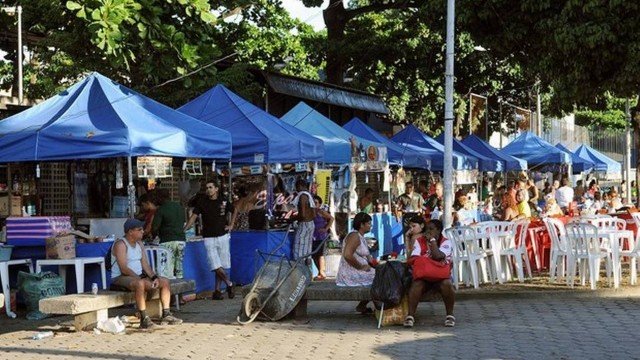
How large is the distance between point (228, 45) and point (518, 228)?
13.7m

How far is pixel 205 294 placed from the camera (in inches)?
611

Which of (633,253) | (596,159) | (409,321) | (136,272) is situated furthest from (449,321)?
(596,159)

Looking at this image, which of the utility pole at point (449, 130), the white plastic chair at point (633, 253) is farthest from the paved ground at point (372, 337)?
the utility pole at point (449, 130)

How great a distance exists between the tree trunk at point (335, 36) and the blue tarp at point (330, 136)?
11.4 metres

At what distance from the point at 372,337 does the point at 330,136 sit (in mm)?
10114

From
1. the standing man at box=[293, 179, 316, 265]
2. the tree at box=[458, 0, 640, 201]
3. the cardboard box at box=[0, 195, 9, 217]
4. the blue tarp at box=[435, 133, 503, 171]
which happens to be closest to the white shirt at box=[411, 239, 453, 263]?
the standing man at box=[293, 179, 316, 265]

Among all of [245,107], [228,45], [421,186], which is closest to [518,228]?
[245,107]

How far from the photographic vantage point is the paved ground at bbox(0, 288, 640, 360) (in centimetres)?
998

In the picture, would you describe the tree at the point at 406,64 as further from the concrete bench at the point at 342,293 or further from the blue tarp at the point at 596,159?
the concrete bench at the point at 342,293

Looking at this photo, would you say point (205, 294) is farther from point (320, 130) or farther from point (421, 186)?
point (421, 186)

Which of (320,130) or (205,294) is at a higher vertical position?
(320,130)

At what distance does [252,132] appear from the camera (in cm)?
1692

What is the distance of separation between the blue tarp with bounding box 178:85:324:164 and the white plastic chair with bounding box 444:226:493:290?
3044 millimetres

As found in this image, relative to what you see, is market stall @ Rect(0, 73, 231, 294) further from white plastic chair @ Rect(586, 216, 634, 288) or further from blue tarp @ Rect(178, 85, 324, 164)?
white plastic chair @ Rect(586, 216, 634, 288)
